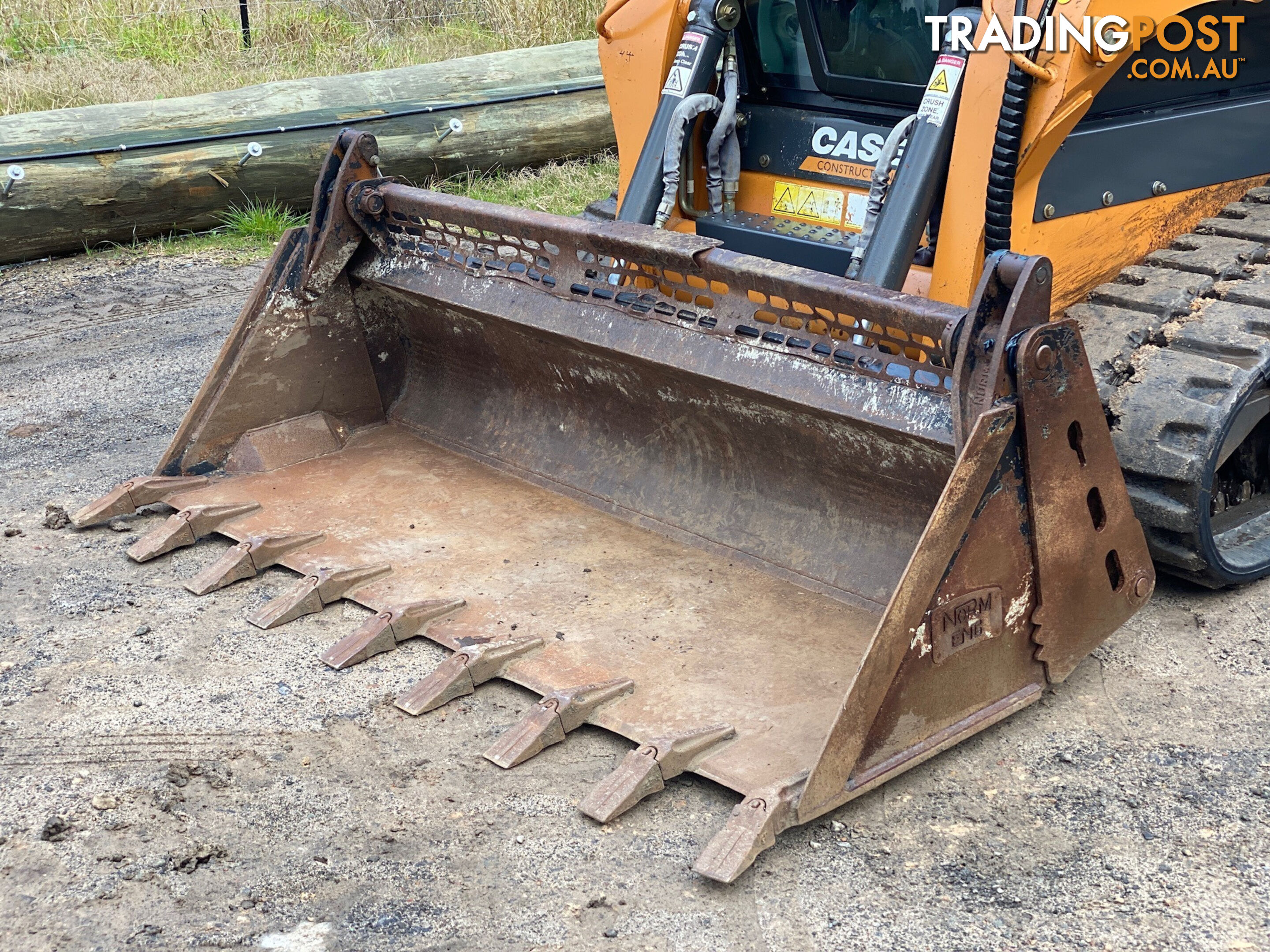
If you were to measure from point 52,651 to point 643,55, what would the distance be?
7.94ft

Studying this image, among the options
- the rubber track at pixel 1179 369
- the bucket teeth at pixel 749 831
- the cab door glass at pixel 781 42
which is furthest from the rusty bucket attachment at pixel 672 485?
the cab door glass at pixel 781 42

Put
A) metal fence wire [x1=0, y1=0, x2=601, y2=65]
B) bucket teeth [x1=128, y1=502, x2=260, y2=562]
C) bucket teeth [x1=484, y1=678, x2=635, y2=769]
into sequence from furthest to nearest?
metal fence wire [x1=0, y1=0, x2=601, y2=65]
bucket teeth [x1=128, y1=502, x2=260, y2=562]
bucket teeth [x1=484, y1=678, x2=635, y2=769]

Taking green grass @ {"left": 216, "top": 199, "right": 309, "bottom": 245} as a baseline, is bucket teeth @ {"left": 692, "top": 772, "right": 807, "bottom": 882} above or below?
below

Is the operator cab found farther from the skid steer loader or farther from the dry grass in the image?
the dry grass

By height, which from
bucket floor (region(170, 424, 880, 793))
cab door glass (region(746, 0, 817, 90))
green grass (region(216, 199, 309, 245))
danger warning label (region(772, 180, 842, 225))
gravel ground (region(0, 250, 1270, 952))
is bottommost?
gravel ground (region(0, 250, 1270, 952))

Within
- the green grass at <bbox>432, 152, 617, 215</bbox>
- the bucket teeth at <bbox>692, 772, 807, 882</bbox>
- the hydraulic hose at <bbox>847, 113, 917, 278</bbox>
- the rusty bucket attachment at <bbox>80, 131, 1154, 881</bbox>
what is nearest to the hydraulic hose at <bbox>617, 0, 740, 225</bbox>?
the rusty bucket attachment at <bbox>80, 131, 1154, 881</bbox>

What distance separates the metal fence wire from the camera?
10141 millimetres

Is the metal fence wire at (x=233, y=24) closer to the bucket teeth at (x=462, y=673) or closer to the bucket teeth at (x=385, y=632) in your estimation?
the bucket teeth at (x=385, y=632)

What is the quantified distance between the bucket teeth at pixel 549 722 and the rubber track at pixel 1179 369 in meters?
1.38

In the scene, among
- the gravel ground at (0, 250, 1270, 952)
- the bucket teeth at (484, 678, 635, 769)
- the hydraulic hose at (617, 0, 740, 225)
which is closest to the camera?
the gravel ground at (0, 250, 1270, 952)

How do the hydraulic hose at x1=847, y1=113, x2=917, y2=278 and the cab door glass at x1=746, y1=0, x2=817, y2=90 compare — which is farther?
the cab door glass at x1=746, y1=0, x2=817, y2=90

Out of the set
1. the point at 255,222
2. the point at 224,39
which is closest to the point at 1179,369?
the point at 255,222

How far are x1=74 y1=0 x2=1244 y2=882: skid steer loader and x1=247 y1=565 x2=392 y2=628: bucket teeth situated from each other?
10 mm

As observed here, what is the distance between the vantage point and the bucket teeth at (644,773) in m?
2.64
